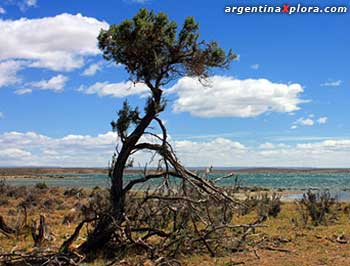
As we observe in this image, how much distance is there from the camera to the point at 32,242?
14289 millimetres

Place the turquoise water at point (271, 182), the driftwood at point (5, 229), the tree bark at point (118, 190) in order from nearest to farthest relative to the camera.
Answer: the tree bark at point (118, 190) → the driftwood at point (5, 229) → the turquoise water at point (271, 182)

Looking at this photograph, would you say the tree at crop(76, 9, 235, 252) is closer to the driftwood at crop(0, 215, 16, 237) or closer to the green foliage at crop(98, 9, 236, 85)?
the green foliage at crop(98, 9, 236, 85)

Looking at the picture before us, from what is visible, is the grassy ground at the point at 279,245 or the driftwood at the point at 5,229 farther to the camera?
the driftwood at the point at 5,229

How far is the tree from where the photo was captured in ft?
38.9

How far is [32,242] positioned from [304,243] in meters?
7.93

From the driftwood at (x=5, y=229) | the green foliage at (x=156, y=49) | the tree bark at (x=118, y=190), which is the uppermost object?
the green foliage at (x=156, y=49)

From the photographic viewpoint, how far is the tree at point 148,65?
38.9 feet

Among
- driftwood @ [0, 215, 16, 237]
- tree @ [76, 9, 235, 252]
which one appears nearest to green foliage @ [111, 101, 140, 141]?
tree @ [76, 9, 235, 252]

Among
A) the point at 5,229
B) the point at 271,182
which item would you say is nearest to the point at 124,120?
the point at 5,229

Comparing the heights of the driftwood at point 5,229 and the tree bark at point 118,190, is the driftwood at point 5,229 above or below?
below

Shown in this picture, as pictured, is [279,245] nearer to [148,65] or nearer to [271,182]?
[148,65]

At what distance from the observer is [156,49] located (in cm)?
1212

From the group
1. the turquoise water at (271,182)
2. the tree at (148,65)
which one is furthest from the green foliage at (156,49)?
the turquoise water at (271,182)

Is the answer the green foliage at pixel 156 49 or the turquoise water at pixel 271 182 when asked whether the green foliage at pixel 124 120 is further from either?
the turquoise water at pixel 271 182
